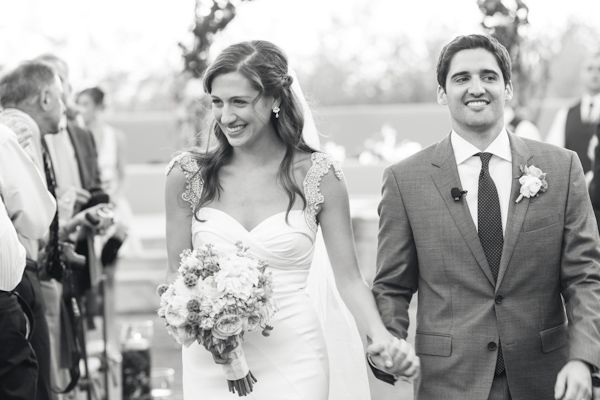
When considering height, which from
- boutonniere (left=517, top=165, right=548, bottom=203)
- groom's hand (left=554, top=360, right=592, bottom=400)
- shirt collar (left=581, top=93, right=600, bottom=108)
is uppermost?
shirt collar (left=581, top=93, right=600, bottom=108)

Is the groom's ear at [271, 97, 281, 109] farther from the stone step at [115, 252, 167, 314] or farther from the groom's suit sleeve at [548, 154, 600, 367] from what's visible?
the stone step at [115, 252, 167, 314]

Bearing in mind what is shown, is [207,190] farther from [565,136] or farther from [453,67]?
[565,136]

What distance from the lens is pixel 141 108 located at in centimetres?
2664

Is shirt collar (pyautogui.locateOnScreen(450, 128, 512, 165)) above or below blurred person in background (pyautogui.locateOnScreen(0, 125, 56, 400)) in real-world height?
above

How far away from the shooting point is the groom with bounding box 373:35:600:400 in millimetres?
3916

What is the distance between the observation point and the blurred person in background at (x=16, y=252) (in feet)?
14.8

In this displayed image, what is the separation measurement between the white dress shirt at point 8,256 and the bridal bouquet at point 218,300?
37.1 inches

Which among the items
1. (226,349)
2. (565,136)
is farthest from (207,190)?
(565,136)

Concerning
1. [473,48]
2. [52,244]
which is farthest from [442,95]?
[52,244]

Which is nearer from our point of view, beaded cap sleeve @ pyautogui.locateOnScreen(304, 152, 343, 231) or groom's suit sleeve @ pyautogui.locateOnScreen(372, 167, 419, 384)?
groom's suit sleeve @ pyautogui.locateOnScreen(372, 167, 419, 384)

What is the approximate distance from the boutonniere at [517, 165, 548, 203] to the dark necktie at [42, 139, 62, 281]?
121 inches

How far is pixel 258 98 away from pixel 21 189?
1.38m

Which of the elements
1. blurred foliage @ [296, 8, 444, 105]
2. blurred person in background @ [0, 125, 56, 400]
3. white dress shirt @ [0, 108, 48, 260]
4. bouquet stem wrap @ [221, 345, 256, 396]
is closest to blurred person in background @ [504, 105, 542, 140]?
white dress shirt @ [0, 108, 48, 260]

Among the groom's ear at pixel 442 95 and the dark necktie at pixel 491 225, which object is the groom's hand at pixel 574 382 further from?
the groom's ear at pixel 442 95
